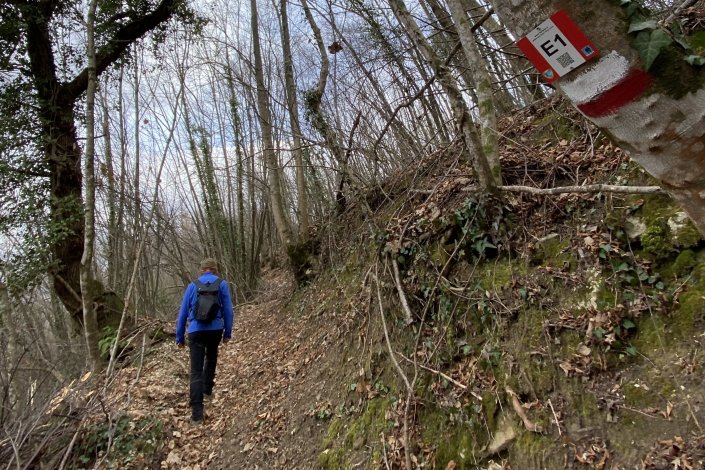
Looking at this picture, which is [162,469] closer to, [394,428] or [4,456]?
[4,456]

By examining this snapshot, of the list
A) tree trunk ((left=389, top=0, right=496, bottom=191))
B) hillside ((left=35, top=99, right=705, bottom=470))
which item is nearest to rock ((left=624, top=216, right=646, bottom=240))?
hillside ((left=35, top=99, right=705, bottom=470))

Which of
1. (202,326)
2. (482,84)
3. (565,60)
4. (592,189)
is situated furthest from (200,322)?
(565,60)

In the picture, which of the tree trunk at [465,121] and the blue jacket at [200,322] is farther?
the blue jacket at [200,322]

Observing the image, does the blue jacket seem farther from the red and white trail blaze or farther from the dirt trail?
the red and white trail blaze

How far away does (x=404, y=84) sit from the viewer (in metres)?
7.65

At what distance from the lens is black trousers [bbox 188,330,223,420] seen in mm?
5035

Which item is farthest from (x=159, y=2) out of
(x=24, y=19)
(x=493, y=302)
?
(x=493, y=302)

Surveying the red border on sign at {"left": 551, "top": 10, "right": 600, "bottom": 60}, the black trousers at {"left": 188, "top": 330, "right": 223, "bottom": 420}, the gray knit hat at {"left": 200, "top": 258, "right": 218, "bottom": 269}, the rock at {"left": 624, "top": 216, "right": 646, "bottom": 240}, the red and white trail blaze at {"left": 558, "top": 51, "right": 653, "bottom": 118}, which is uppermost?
the gray knit hat at {"left": 200, "top": 258, "right": 218, "bottom": 269}

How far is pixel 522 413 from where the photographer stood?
8.22 feet

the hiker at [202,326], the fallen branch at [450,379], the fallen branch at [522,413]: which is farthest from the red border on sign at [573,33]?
the hiker at [202,326]

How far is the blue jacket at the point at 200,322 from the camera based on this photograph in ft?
16.6

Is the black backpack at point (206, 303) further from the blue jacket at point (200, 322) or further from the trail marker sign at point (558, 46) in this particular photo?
the trail marker sign at point (558, 46)

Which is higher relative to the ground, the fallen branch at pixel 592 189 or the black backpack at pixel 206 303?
the black backpack at pixel 206 303

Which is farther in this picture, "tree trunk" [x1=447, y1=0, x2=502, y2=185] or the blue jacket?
the blue jacket
